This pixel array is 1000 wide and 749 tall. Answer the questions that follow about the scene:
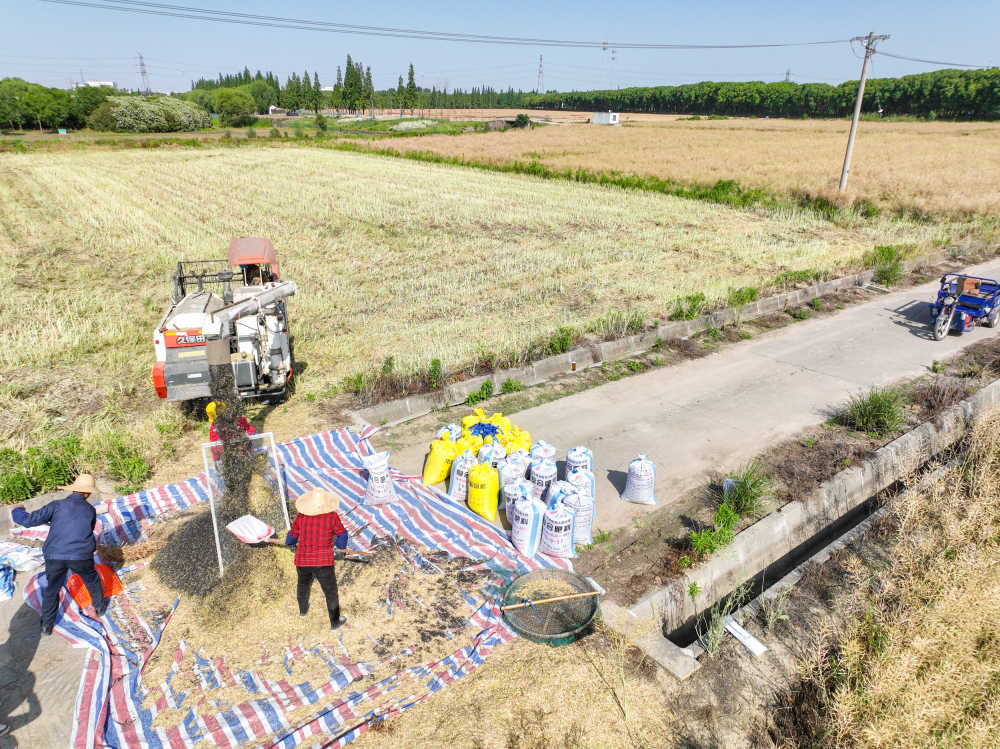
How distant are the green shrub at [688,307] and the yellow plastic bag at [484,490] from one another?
7.59m

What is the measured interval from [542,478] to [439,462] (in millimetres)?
1319

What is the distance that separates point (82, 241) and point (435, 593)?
67.0 ft

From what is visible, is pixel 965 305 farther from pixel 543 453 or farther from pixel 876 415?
pixel 543 453

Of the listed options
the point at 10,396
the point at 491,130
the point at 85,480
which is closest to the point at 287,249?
the point at 10,396

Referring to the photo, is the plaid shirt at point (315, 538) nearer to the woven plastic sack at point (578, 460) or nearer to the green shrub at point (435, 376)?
the woven plastic sack at point (578, 460)

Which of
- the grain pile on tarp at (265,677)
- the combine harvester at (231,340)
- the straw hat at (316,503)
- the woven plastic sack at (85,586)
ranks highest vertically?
the combine harvester at (231,340)

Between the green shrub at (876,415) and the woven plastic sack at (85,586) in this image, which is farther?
the green shrub at (876,415)

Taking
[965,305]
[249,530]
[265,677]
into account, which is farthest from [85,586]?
[965,305]

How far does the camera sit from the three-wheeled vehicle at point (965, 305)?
12602 millimetres

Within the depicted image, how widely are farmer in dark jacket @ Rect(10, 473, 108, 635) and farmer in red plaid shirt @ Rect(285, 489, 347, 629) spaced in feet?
5.76

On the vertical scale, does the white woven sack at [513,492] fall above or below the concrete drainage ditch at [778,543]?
above

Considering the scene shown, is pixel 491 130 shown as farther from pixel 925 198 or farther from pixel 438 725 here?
pixel 438 725

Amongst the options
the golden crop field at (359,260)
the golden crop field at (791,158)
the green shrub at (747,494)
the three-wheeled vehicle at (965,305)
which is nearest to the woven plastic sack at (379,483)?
the golden crop field at (359,260)

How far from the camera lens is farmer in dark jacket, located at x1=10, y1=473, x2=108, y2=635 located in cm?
531
